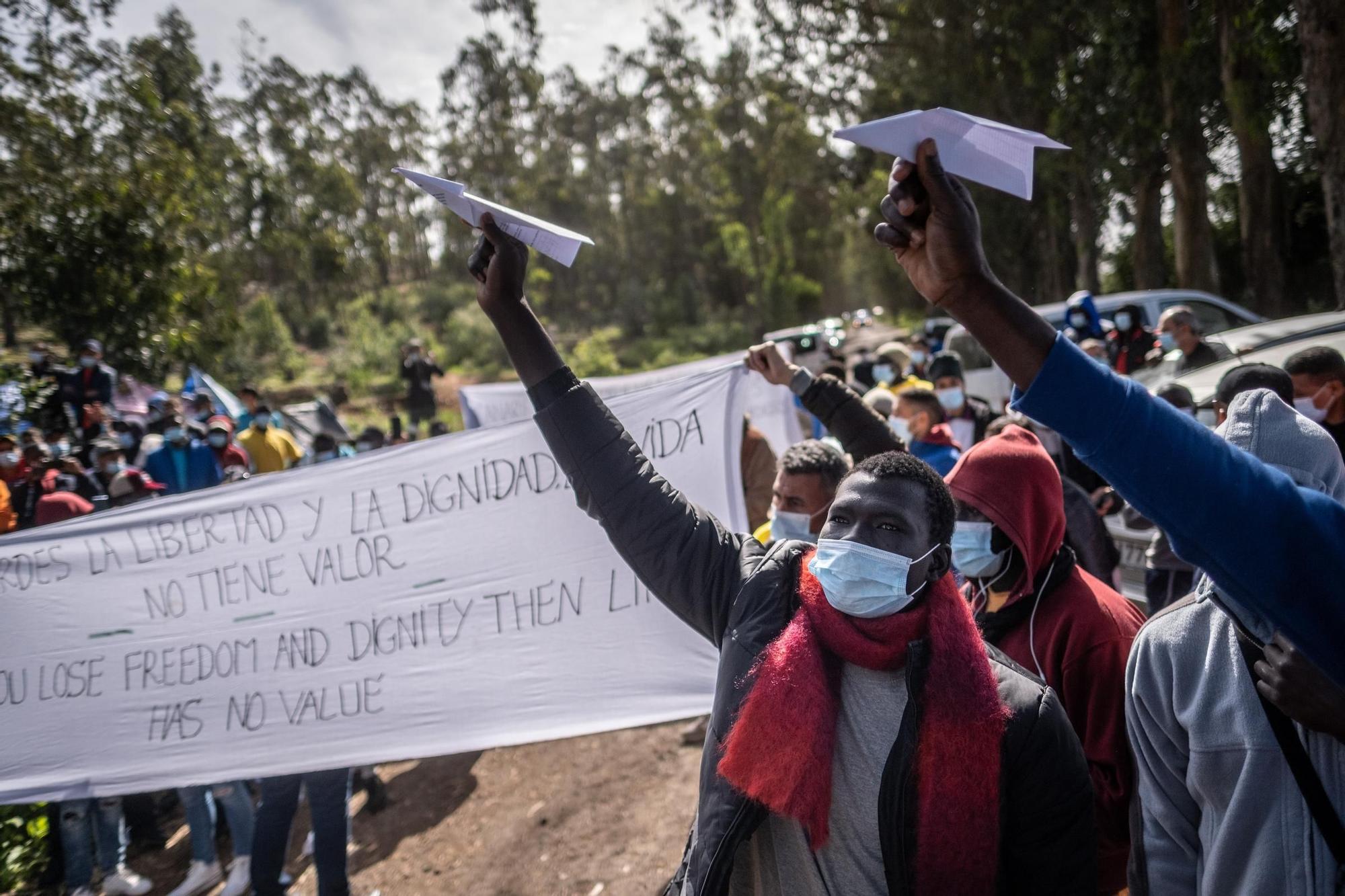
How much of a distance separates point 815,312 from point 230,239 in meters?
30.1

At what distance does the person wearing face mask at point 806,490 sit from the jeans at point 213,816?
2.71m

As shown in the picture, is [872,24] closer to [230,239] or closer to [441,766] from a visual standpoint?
[441,766]

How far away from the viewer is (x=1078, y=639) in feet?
6.93

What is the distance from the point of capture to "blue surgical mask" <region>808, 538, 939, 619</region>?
179 centimetres

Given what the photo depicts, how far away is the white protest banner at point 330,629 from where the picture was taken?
3.32 m

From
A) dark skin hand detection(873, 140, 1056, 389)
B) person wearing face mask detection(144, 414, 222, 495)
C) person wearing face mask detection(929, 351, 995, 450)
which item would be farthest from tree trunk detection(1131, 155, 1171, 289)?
dark skin hand detection(873, 140, 1056, 389)

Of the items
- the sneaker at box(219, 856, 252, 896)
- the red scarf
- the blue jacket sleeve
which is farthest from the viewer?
the sneaker at box(219, 856, 252, 896)

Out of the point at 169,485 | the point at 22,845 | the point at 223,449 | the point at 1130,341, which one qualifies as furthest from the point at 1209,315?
the point at 22,845

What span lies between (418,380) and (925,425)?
11.1 meters

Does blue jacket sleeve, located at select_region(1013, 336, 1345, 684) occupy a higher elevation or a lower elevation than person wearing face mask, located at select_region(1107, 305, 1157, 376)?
lower

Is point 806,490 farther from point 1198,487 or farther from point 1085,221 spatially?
point 1085,221

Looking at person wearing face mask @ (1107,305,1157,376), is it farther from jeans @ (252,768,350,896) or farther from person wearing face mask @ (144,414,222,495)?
person wearing face mask @ (144,414,222,495)

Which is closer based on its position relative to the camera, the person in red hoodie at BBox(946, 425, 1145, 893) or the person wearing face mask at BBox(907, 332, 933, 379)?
the person in red hoodie at BBox(946, 425, 1145, 893)

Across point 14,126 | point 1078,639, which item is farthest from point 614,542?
point 14,126
